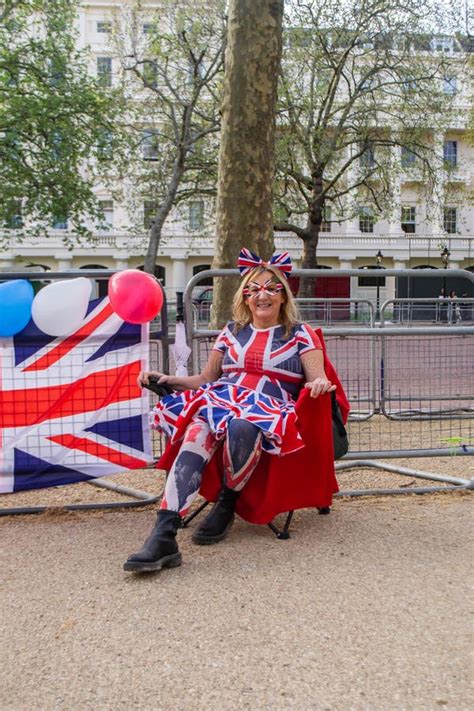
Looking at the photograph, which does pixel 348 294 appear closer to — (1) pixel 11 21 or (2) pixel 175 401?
(2) pixel 175 401

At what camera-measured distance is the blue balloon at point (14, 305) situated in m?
3.86

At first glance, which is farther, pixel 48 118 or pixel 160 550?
pixel 48 118

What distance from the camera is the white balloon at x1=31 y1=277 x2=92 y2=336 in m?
3.97

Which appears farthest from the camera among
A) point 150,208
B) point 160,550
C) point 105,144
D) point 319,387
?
point 150,208

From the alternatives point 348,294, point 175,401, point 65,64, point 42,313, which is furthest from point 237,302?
point 65,64

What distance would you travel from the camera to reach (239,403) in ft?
11.5

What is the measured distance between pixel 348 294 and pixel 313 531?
767cm

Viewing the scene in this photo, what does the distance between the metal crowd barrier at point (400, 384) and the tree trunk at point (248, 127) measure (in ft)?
3.72

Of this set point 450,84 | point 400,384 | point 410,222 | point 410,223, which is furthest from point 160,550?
point 410,223

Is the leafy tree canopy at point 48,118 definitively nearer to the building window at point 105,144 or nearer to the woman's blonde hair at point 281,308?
the building window at point 105,144

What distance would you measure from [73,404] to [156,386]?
653mm

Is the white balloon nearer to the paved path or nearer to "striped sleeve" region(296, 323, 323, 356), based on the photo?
the paved path

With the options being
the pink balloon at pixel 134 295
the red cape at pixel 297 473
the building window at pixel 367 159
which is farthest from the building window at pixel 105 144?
the red cape at pixel 297 473

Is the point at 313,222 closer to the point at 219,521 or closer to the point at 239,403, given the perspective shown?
the point at 239,403
